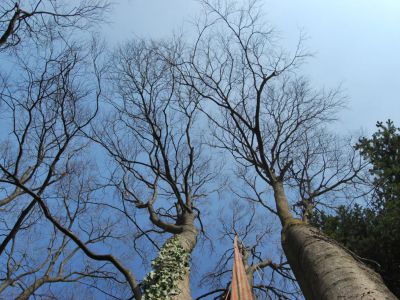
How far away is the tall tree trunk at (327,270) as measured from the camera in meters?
2.59

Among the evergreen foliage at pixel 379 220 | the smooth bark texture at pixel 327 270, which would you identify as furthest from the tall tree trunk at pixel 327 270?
the evergreen foliage at pixel 379 220

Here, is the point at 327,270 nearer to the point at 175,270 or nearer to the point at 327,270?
the point at 327,270

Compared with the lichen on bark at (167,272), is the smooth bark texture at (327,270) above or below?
below

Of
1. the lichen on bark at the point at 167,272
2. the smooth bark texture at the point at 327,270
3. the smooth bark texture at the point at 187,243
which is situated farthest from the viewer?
the smooth bark texture at the point at 187,243

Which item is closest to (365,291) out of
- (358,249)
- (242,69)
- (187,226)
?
(358,249)

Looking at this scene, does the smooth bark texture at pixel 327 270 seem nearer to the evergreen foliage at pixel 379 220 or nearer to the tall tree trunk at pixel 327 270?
the tall tree trunk at pixel 327 270

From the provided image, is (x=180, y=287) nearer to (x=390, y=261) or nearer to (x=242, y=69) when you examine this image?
(x=390, y=261)

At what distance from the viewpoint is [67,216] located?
935 centimetres

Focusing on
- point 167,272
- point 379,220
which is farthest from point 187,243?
point 379,220

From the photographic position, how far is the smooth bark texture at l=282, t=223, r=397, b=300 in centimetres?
259

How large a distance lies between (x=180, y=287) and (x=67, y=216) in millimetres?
5905

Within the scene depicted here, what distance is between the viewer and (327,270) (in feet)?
9.93

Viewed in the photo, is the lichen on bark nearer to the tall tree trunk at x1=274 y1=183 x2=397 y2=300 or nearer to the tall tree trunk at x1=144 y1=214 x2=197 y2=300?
the tall tree trunk at x1=144 y1=214 x2=197 y2=300

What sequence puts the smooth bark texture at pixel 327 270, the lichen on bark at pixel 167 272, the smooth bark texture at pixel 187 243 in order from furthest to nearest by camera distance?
the smooth bark texture at pixel 187 243, the lichen on bark at pixel 167 272, the smooth bark texture at pixel 327 270
